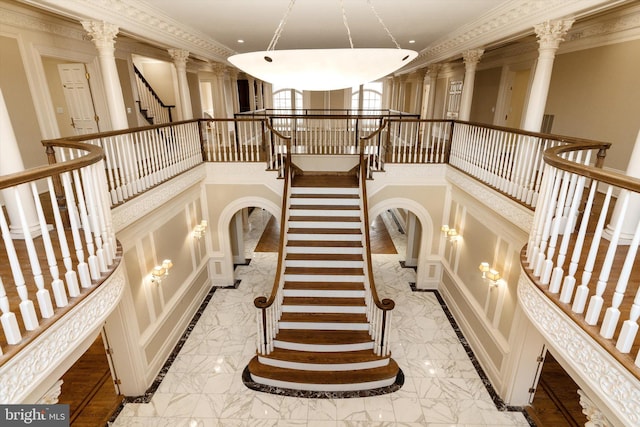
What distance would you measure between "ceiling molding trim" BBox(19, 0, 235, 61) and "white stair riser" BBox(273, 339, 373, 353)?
578cm

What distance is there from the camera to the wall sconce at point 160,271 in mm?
5719

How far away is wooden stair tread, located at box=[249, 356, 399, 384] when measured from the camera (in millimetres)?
5277

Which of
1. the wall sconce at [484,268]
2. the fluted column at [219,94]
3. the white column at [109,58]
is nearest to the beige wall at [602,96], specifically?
the wall sconce at [484,268]

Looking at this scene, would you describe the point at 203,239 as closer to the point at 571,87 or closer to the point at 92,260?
the point at 92,260

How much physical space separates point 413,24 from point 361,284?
557 cm

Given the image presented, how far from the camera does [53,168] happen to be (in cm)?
245

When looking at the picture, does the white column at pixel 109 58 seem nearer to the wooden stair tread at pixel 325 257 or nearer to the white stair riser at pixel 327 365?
the wooden stair tread at pixel 325 257

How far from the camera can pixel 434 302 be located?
8000mm

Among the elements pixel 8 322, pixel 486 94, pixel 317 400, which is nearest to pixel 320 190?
pixel 317 400

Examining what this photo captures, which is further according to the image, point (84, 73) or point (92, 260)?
point (84, 73)

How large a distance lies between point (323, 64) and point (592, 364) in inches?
111

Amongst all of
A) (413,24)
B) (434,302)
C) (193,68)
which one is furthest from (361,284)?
(193,68)

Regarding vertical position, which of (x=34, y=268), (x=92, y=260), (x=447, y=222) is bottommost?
(x=447, y=222)

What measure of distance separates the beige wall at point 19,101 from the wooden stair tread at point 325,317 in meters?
5.32
